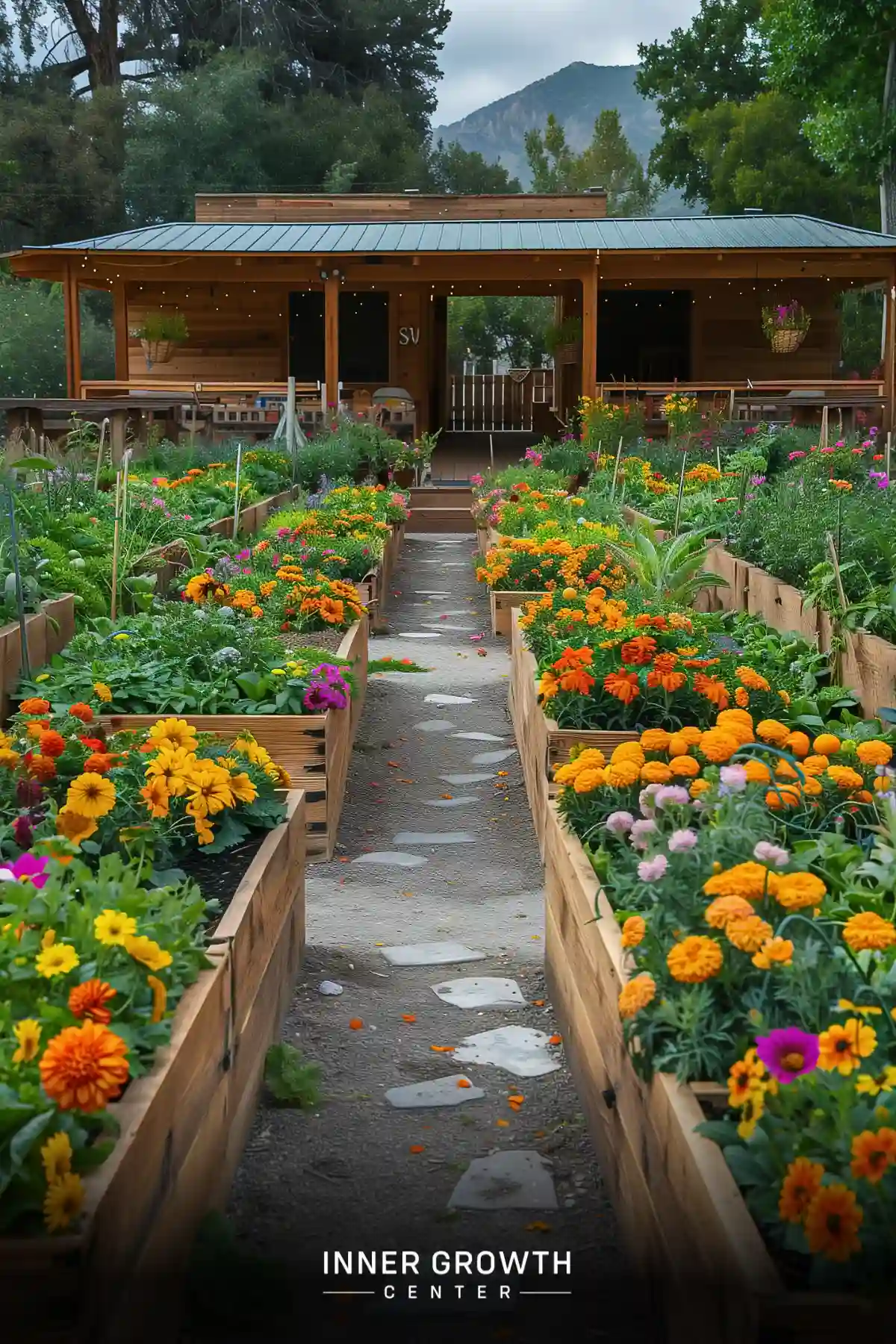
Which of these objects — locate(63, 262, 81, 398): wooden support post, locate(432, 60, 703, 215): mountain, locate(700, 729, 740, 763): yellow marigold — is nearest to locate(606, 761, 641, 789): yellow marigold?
locate(700, 729, 740, 763): yellow marigold

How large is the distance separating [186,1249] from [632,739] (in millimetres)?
2449

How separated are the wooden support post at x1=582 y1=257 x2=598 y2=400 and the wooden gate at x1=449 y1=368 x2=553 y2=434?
9.13 meters

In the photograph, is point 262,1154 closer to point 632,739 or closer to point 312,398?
point 632,739

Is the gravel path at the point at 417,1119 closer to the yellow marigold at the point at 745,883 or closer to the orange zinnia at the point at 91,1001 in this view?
the orange zinnia at the point at 91,1001

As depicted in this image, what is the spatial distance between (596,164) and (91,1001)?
4481 cm

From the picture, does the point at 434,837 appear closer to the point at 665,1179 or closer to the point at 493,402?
the point at 665,1179

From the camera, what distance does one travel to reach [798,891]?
235 centimetres

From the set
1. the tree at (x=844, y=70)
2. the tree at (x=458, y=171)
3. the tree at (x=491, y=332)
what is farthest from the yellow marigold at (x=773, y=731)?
the tree at (x=458, y=171)

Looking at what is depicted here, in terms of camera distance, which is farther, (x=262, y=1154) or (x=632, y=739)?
(x=632, y=739)

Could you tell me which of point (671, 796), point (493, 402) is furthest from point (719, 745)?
point (493, 402)

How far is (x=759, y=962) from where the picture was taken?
86.1 inches

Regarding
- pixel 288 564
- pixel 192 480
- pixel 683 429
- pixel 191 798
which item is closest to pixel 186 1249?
pixel 191 798

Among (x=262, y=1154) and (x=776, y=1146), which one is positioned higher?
(x=776, y=1146)

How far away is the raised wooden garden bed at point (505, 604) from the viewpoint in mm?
7723
